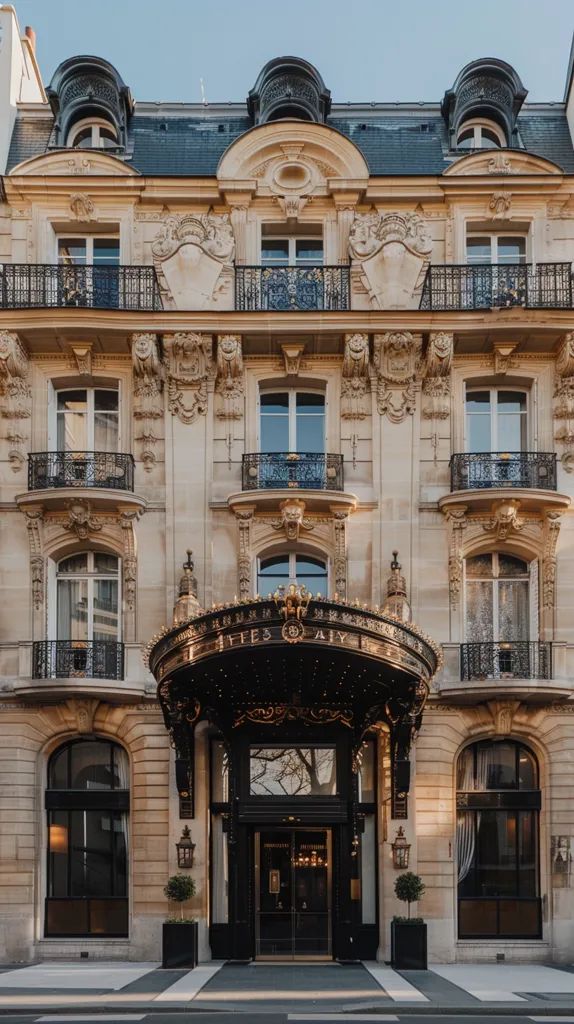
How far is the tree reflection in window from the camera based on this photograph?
2411cm

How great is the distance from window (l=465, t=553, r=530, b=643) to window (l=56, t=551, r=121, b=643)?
7181 millimetres

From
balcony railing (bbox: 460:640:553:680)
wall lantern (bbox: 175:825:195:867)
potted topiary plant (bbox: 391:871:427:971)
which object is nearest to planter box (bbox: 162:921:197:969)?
wall lantern (bbox: 175:825:195:867)

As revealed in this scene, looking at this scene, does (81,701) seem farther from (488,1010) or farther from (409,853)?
(488,1010)

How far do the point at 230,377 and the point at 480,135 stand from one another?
8490 mm

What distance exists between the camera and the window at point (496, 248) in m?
27.0

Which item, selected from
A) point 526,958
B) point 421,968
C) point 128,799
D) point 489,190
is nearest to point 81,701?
point 128,799

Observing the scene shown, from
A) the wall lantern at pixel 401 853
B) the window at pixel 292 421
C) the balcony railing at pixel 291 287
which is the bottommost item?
the wall lantern at pixel 401 853

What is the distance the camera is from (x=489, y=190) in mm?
26453

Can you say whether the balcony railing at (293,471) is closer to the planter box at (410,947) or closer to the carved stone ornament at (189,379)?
the carved stone ornament at (189,379)

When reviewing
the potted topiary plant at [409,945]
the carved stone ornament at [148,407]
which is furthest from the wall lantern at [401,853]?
the carved stone ornament at [148,407]

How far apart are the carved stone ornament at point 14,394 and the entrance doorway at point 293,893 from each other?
29.7 feet

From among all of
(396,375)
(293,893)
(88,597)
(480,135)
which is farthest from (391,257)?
(293,893)

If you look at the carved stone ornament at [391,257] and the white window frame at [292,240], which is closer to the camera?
the carved stone ornament at [391,257]

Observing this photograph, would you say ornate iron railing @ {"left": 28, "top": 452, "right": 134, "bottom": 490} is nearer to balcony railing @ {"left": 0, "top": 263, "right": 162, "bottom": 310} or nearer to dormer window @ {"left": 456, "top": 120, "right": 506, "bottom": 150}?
balcony railing @ {"left": 0, "top": 263, "right": 162, "bottom": 310}
